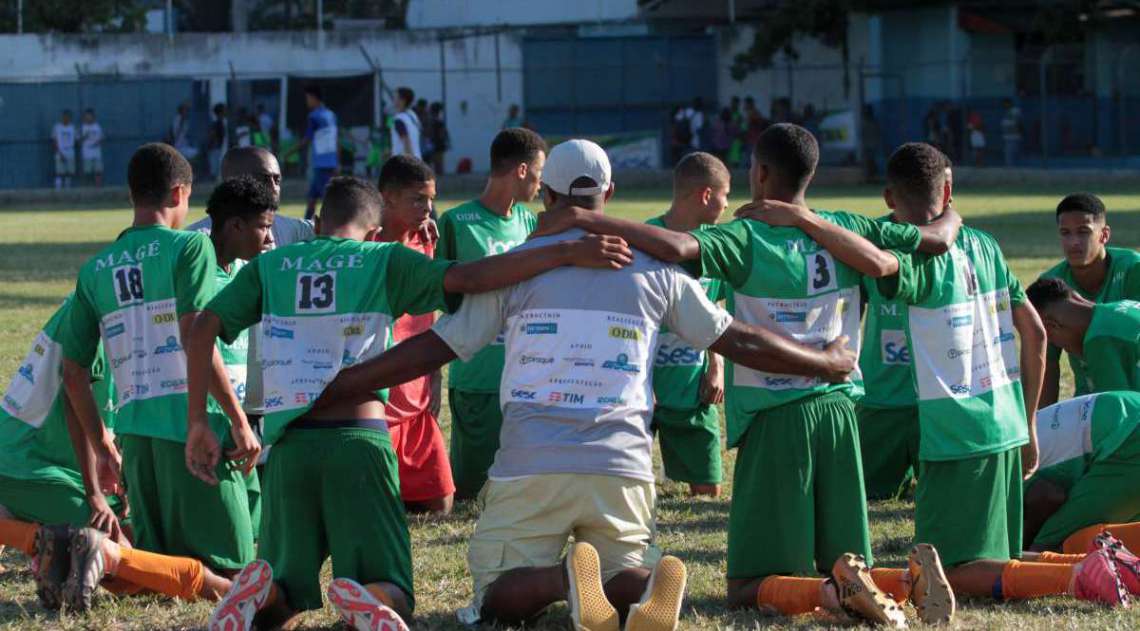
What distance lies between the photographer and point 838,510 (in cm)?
589

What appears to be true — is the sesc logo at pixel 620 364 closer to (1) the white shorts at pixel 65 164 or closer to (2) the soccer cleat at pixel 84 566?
(2) the soccer cleat at pixel 84 566

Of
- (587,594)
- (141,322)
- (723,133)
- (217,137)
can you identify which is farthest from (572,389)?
(723,133)

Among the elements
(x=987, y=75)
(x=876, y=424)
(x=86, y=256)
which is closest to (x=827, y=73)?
(x=987, y=75)

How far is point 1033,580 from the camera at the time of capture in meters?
6.02

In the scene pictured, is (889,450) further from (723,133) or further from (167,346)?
(723,133)

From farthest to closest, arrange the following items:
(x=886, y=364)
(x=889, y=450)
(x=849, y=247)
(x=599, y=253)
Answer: (x=886, y=364) < (x=889, y=450) < (x=849, y=247) < (x=599, y=253)

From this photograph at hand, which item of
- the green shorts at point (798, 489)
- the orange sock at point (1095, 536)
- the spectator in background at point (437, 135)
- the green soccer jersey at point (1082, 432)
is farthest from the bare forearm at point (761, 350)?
the spectator in background at point (437, 135)

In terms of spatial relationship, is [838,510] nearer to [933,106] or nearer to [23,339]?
[23,339]

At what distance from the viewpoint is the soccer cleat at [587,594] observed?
16.7ft

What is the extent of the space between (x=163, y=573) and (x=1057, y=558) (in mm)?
3493

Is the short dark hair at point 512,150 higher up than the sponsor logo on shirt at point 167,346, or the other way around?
the short dark hair at point 512,150

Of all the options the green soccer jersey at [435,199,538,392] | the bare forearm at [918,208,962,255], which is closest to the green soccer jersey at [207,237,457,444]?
the bare forearm at [918,208,962,255]

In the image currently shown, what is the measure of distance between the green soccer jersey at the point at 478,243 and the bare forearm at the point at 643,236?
2736 mm

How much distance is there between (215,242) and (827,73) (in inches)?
1538
